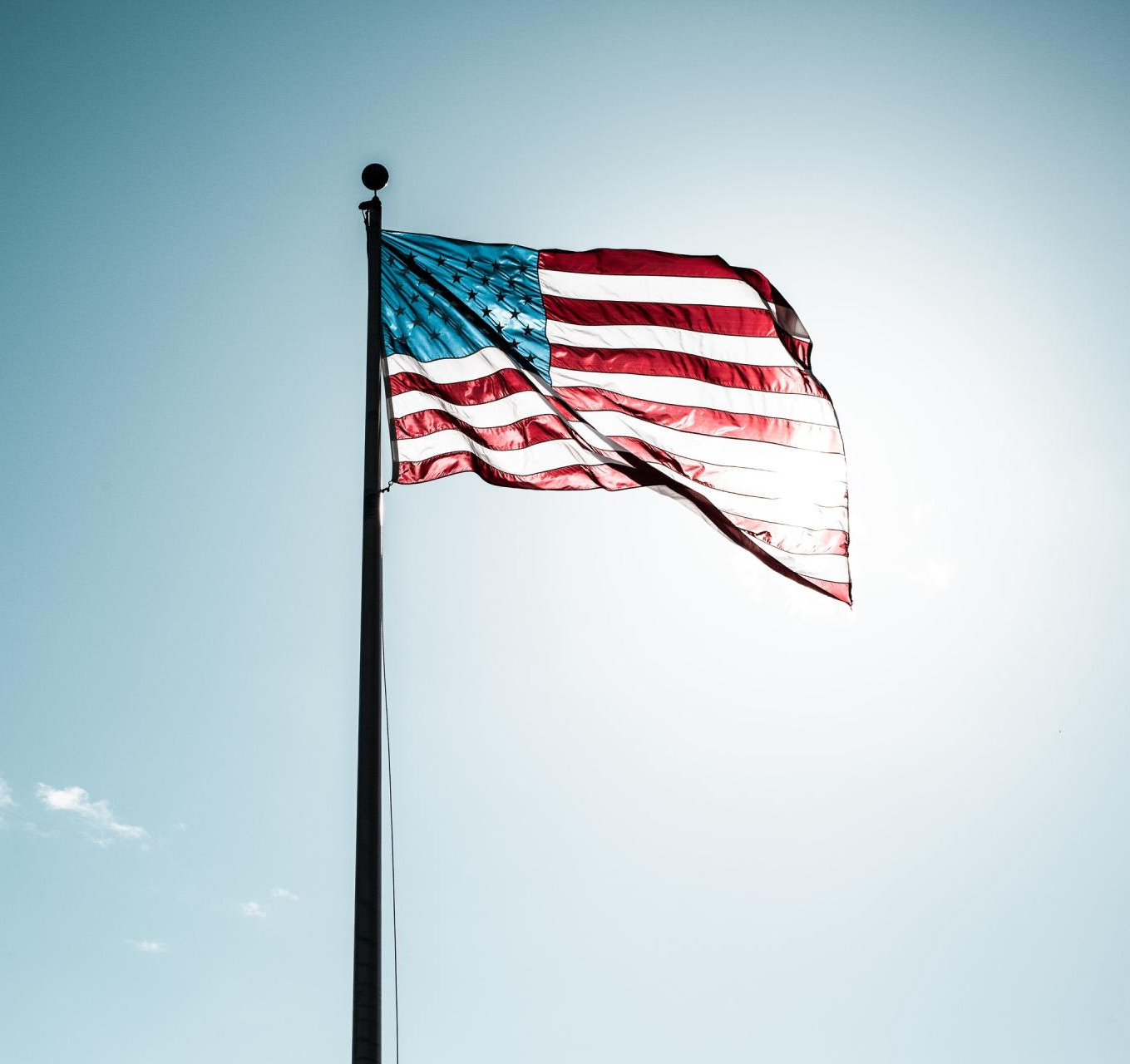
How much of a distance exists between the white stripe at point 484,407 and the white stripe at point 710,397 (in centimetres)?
63

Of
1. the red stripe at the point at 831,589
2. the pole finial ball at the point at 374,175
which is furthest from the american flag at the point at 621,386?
the pole finial ball at the point at 374,175

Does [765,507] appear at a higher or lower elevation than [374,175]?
lower

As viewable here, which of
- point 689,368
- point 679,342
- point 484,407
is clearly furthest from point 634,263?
point 484,407

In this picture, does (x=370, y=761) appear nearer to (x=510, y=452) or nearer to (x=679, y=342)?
(x=510, y=452)

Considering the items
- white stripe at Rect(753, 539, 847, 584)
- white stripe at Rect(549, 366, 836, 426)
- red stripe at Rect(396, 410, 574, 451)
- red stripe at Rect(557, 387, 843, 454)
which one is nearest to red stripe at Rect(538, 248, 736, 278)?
white stripe at Rect(549, 366, 836, 426)

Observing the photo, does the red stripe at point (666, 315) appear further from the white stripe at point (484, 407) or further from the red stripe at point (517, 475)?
the red stripe at point (517, 475)

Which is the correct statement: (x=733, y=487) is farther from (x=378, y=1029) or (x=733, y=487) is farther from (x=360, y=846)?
(x=378, y=1029)

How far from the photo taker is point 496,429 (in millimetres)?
11078

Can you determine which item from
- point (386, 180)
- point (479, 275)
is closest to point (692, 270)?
point (479, 275)

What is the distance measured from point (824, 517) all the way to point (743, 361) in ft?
6.60

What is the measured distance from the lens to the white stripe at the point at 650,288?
12.0 metres

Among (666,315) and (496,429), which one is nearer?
(496,429)

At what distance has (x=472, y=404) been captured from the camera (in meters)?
11.1

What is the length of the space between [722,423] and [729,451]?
1.15 feet
